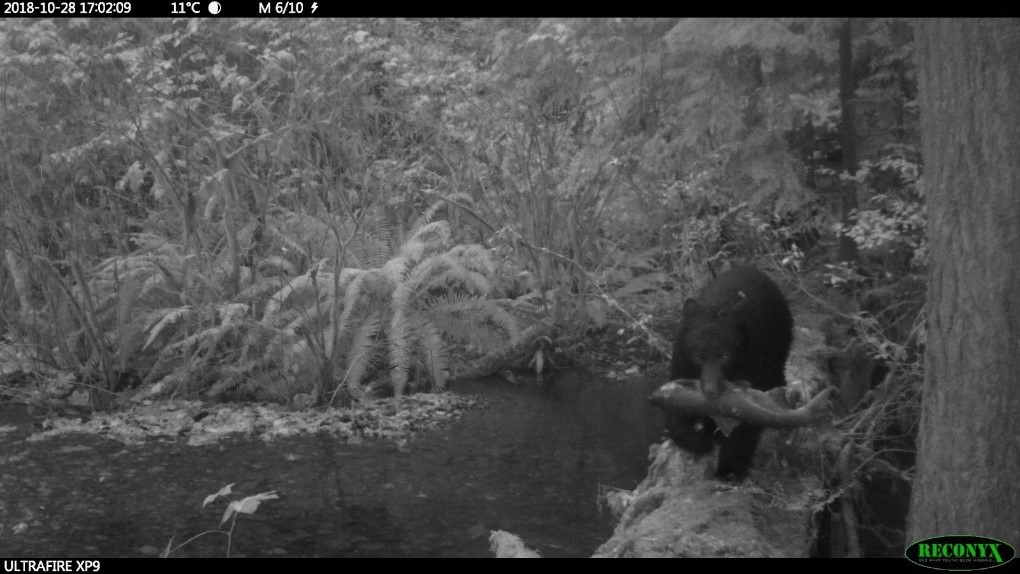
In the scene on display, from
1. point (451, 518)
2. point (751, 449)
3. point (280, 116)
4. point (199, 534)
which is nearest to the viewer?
point (751, 449)

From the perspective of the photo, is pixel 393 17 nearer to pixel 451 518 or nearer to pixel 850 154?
pixel 850 154

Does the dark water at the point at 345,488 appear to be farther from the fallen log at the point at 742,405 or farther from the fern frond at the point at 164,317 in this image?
the fallen log at the point at 742,405

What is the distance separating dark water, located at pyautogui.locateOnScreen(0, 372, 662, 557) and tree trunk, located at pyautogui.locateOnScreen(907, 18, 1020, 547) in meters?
2.42

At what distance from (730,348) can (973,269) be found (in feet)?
4.34

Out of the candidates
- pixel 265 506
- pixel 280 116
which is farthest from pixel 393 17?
pixel 265 506

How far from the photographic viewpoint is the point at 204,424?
24.3ft

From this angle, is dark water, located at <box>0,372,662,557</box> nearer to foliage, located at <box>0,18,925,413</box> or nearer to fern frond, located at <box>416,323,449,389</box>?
fern frond, located at <box>416,323,449,389</box>

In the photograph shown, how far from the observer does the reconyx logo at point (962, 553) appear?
3.28m

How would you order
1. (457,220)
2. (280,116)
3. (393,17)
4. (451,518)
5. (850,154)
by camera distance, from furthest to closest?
(393,17) < (457,220) < (280,116) < (850,154) < (451,518)

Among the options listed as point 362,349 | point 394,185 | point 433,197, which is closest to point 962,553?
point 362,349

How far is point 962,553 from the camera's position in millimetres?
3357

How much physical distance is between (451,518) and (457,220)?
581cm

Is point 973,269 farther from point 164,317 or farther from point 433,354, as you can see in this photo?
point 164,317
